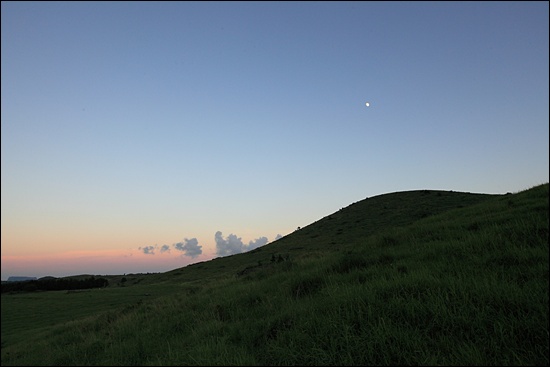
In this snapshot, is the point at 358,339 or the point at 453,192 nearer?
the point at 358,339

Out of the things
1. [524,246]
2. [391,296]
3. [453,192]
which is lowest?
[391,296]

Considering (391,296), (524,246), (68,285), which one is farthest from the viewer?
(68,285)

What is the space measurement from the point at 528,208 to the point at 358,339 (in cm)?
917

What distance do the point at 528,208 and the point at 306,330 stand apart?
941 cm

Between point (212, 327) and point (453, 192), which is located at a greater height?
point (453, 192)

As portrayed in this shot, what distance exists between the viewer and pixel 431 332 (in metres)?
4.71

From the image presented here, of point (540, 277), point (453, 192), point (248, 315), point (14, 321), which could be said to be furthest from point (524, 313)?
point (453, 192)

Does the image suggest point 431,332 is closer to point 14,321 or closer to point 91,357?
point 91,357

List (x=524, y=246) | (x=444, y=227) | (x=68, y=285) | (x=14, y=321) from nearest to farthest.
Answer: (x=524, y=246)
(x=14, y=321)
(x=444, y=227)
(x=68, y=285)

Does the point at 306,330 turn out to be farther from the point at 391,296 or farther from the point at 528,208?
the point at 528,208

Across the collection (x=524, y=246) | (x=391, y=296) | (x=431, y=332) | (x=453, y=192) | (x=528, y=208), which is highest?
(x=453, y=192)

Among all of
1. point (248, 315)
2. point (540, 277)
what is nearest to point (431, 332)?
point (540, 277)

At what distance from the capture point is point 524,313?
4.62 m

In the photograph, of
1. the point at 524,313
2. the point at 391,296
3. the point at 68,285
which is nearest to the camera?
the point at 524,313
